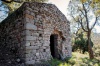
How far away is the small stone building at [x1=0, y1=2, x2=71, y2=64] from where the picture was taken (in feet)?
26.8

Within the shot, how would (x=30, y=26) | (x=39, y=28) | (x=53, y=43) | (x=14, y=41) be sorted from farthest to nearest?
(x=53, y=43) < (x=14, y=41) < (x=39, y=28) < (x=30, y=26)

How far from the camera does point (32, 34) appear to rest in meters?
8.33

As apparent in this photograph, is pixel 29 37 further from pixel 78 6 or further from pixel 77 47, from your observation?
pixel 77 47

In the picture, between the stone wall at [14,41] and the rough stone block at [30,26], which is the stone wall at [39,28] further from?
the stone wall at [14,41]

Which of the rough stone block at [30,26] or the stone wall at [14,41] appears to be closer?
the rough stone block at [30,26]

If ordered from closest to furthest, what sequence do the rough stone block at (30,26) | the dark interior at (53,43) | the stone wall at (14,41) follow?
the rough stone block at (30,26)
the stone wall at (14,41)
the dark interior at (53,43)

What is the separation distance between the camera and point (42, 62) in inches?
336

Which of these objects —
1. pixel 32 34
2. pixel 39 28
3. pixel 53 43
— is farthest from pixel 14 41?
pixel 53 43

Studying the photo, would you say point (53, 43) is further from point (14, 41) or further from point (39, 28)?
point (14, 41)

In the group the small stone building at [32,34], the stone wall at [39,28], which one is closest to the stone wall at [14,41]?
the small stone building at [32,34]

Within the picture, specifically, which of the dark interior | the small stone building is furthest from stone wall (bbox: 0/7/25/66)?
the dark interior

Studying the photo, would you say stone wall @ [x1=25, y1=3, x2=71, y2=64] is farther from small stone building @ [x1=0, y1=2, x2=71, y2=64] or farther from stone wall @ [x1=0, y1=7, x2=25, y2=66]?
stone wall @ [x1=0, y1=7, x2=25, y2=66]

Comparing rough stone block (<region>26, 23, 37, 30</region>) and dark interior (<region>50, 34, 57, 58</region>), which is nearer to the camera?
rough stone block (<region>26, 23, 37, 30</region>)

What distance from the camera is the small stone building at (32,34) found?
8180 millimetres
